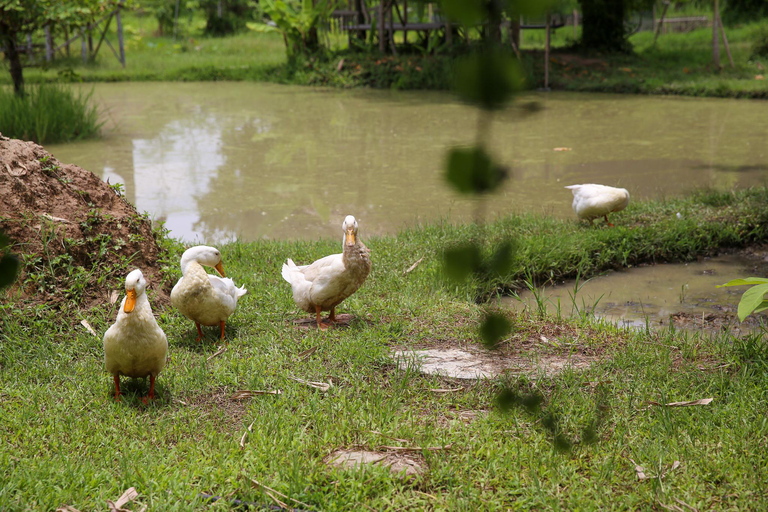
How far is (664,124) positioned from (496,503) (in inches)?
371

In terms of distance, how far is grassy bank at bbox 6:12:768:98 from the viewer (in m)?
13.5

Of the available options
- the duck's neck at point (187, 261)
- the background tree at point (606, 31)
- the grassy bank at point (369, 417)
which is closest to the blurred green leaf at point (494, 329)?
the grassy bank at point (369, 417)

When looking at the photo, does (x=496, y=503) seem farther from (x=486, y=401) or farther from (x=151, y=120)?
(x=151, y=120)

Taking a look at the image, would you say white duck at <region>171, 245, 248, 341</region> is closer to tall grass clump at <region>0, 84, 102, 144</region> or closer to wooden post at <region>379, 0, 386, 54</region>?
tall grass clump at <region>0, 84, 102, 144</region>

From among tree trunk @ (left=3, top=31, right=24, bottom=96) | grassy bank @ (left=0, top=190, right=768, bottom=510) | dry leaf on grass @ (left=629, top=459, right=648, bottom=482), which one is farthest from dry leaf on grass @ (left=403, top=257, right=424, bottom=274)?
tree trunk @ (left=3, top=31, right=24, bottom=96)

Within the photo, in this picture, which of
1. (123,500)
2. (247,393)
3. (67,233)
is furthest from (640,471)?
(67,233)

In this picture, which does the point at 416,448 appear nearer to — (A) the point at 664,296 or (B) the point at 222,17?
(A) the point at 664,296

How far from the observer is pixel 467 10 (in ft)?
1.94

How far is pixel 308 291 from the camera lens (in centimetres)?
363

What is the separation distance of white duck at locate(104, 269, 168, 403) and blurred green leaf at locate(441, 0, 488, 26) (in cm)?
241

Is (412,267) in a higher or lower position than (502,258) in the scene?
lower

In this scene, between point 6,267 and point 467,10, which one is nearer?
point 467,10

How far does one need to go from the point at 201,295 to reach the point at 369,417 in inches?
41.3

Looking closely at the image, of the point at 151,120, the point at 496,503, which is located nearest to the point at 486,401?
the point at 496,503
